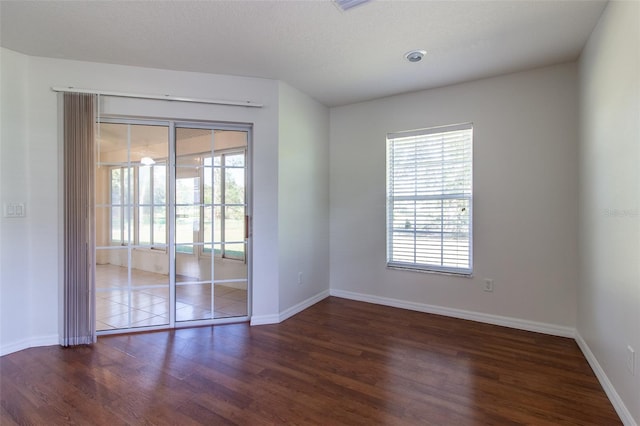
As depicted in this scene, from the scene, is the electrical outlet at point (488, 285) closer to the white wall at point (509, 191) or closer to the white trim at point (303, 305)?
the white wall at point (509, 191)

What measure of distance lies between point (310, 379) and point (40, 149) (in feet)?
10.2

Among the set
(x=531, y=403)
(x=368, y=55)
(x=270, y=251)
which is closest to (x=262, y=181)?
(x=270, y=251)

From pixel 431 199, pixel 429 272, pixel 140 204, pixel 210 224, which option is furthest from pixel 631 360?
pixel 140 204

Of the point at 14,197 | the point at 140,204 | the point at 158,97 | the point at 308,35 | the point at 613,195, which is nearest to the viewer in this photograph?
the point at 613,195

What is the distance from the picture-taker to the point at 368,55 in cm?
275

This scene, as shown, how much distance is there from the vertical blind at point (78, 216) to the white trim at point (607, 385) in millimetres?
4037

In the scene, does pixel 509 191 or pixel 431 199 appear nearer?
pixel 509 191

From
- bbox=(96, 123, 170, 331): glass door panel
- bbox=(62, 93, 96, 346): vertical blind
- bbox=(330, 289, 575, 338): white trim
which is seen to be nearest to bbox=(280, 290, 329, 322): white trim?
bbox=(330, 289, 575, 338): white trim

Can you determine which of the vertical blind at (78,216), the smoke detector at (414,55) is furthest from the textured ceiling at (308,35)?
the vertical blind at (78,216)

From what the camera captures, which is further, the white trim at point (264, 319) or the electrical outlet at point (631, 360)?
the white trim at point (264, 319)

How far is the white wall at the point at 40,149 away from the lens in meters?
2.61

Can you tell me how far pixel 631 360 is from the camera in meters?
1.72

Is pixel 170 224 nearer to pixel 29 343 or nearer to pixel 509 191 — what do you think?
pixel 29 343

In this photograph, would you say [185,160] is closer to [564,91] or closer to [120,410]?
[120,410]
